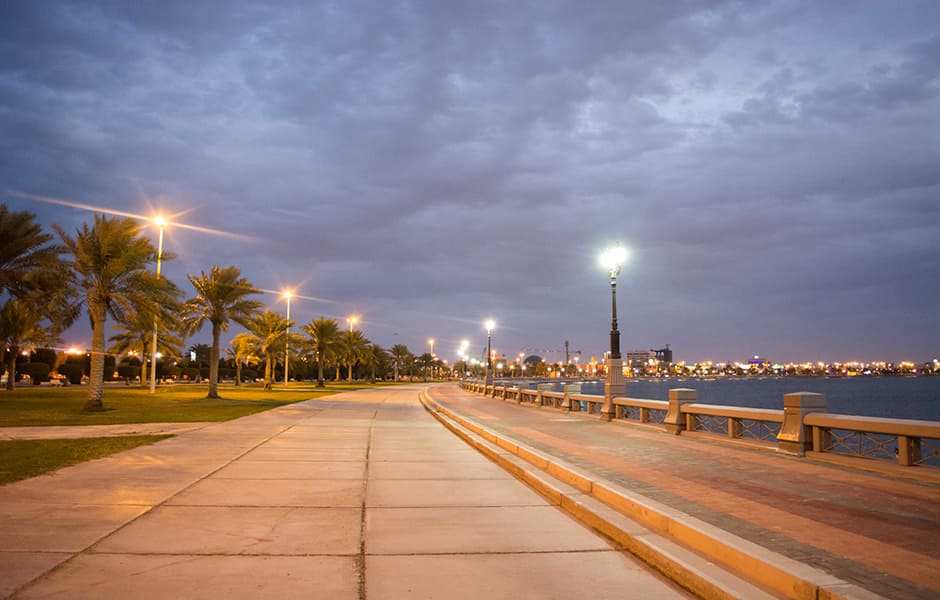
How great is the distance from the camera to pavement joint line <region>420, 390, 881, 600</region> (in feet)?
16.6

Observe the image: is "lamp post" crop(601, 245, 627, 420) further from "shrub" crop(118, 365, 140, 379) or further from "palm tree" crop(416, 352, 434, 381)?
"palm tree" crop(416, 352, 434, 381)

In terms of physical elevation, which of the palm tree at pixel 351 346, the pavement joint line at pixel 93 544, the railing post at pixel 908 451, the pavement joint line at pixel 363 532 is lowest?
the pavement joint line at pixel 363 532

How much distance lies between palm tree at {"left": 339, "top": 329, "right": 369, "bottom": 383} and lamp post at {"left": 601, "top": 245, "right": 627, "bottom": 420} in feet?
218

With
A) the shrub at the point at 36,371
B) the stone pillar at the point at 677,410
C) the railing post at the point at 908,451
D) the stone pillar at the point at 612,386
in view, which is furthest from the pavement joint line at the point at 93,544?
the shrub at the point at 36,371

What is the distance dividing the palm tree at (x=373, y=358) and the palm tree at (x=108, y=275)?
76558mm

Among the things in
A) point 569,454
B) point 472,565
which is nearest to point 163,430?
point 569,454

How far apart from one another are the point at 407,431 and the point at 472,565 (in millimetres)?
14694

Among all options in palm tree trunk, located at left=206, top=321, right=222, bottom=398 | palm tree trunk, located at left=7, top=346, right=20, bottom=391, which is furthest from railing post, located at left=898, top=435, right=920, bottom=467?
palm tree trunk, located at left=7, top=346, right=20, bottom=391

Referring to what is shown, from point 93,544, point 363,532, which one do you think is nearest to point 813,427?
point 363,532

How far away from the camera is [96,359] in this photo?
2842 cm

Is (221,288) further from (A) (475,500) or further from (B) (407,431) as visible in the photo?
(A) (475,500)

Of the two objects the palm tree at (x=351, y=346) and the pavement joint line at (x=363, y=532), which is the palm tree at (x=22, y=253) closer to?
the pavement joint line at (x=363, y=532)

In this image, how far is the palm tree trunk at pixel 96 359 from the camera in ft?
91.0

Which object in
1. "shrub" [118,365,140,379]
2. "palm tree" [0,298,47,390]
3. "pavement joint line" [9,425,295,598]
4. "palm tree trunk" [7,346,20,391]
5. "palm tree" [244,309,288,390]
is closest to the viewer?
"pavement joint line" [9,425,295,598]
